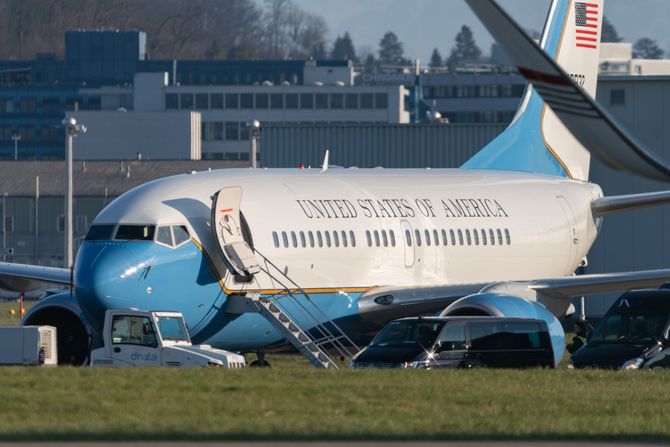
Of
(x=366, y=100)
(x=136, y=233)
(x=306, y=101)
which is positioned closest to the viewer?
(x=136, y=233)

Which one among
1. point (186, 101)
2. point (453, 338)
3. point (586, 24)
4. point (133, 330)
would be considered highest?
point (586, 24)

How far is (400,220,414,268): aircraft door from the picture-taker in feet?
130

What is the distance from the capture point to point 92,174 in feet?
332

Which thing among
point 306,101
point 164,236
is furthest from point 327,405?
point 306,101

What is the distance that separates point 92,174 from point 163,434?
82.5 m

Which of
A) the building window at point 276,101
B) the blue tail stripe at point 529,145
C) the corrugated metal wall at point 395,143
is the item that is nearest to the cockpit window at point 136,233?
the blue tail stripe at point 529,145

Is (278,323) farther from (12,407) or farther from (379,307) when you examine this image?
(12,407)

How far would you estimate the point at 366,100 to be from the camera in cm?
15338

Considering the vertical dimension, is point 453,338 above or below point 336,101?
above

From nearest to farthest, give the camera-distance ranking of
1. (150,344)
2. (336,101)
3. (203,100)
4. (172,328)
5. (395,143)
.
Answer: (150,344)
(172,328)
(395,143)
(336,101)
(203,100)

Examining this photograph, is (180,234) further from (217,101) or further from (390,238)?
(217,101)

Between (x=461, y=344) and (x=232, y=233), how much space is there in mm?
6012

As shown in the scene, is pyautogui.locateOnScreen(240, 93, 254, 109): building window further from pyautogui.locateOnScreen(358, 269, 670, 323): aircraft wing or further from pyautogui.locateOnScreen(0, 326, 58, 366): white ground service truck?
pyautogui.locateOnScreen(0, 326, 58, 366): white ground service truck

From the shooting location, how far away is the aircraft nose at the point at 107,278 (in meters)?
32.2
